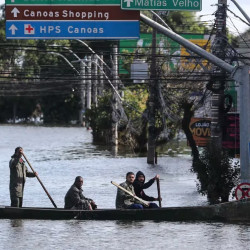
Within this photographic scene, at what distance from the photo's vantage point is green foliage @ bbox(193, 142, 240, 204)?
27531 mm

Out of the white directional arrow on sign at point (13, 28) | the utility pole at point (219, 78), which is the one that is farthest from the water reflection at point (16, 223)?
the utility pole at point (219, 78)

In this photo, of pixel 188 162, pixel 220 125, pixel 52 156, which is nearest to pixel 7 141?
pixel 52 156

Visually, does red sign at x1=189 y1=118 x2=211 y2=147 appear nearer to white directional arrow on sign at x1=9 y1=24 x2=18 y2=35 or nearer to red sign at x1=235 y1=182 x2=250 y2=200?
red sign at x1=235 y1=182 x2=250 y2=200

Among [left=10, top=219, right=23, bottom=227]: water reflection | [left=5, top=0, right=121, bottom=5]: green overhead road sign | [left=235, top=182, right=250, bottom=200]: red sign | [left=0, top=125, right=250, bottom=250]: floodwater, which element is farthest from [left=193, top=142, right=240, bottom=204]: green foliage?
[left=10, top=219, right=23, bottom=227]: water reflection

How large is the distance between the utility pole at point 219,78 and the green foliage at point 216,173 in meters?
0.89

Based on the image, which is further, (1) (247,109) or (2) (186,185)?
(2) (186,185)

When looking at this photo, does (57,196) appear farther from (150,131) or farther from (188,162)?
(188,162)

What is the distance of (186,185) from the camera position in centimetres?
3834

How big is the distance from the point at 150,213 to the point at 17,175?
337 cm

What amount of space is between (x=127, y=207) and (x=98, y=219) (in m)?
0.76

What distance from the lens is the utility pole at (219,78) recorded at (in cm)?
2892

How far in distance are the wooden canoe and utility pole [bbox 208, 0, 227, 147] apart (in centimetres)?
476

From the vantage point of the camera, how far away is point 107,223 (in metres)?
24.0

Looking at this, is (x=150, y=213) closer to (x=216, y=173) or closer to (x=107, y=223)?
(x=107, y=223)
